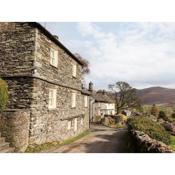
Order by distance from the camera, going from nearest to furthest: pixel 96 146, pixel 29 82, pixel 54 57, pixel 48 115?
pixel 29 82, pixel 48 115, pixel 96 146, pixel 54 57

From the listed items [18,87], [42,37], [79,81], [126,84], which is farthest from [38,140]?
[126,84]

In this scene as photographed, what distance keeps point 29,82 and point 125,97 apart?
40827 millimetres

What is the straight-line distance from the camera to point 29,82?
42.0 feet

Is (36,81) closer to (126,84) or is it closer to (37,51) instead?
(37,51)

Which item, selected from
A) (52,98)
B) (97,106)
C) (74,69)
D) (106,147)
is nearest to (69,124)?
(52,98)

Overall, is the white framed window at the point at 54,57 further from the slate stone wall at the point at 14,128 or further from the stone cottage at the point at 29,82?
the slate stone wall at the point at 14,128

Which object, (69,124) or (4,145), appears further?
(69,124)

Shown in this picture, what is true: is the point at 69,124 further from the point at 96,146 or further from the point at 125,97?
the point at 125,97

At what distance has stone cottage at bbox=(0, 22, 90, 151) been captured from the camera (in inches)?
452

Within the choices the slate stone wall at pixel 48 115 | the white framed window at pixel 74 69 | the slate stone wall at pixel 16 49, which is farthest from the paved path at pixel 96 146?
the white framed window at pixel 74 69

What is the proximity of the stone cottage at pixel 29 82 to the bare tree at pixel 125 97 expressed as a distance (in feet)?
119

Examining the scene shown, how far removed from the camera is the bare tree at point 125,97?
167ft

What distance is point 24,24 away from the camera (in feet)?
43.7

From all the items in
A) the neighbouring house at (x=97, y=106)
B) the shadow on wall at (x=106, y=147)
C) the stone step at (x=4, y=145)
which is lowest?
the shadow on wall at (x=106, y=147)
